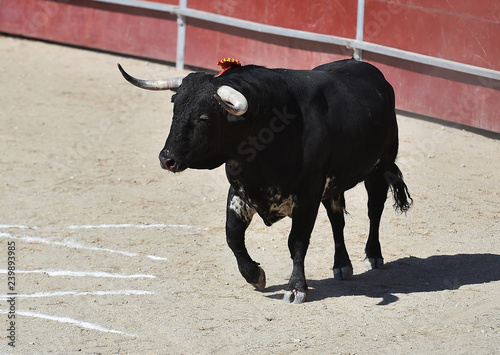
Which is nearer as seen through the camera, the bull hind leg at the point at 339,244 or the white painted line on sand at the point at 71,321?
the white painted line on sand at the point at 71,321

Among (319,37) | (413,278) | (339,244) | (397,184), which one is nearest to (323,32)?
(319,37)

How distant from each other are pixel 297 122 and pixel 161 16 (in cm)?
711

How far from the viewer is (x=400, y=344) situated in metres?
5.50

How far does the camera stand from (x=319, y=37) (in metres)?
11.3

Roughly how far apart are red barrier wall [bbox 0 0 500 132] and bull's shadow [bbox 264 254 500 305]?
11.5 ft

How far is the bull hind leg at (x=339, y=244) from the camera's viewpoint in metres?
6.73

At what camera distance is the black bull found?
580cm

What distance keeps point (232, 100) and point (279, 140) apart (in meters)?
0.55

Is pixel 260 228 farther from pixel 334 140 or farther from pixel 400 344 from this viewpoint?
pixel 400 344

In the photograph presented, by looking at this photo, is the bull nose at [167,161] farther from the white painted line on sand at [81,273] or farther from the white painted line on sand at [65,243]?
the white painted line on sand at [65,243]

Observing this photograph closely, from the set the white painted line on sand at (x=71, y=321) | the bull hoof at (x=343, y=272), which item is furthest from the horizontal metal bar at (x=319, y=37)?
the white painted line on sand at (x=71, y=321)

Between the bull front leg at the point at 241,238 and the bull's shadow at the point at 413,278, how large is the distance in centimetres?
19

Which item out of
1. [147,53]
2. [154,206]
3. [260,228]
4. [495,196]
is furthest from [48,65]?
[495,196]

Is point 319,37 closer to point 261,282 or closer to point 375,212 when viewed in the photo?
point 375,212
